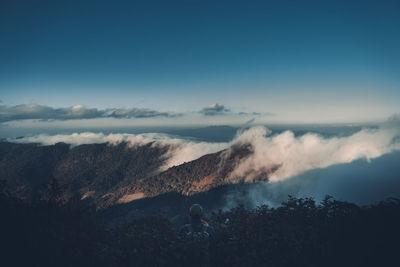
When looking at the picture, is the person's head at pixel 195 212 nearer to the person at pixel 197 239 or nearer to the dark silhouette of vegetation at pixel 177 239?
the person at pixel 197 239

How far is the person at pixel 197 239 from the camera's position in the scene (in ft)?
18.6

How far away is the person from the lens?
5660 mm

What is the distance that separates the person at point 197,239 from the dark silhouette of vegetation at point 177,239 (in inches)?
8.8

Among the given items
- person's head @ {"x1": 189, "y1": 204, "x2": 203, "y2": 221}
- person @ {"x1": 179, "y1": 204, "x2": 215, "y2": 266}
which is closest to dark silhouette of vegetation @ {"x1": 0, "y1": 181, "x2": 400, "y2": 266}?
person @ {"x1": 179, "y1": 204, "x2": 215, "y2": 266}

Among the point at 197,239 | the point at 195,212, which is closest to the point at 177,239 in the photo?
the point at 197,239

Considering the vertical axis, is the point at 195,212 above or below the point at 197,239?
above

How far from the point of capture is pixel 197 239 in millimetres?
6113

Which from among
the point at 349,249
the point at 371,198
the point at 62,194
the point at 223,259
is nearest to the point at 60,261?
the point at 62,194

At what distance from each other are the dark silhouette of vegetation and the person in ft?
0.73

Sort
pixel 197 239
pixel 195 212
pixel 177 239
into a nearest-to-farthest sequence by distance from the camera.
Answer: pixel 197 239 < pixel 177 239 < pixel 195 212

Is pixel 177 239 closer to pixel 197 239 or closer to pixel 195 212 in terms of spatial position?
pixel 197 239

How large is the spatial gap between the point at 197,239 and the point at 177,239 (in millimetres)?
597

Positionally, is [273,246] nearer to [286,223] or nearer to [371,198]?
[286,223]

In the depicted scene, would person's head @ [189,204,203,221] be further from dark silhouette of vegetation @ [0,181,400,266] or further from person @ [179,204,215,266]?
dark silhouette of vegetation @ [0,181,400,266]
